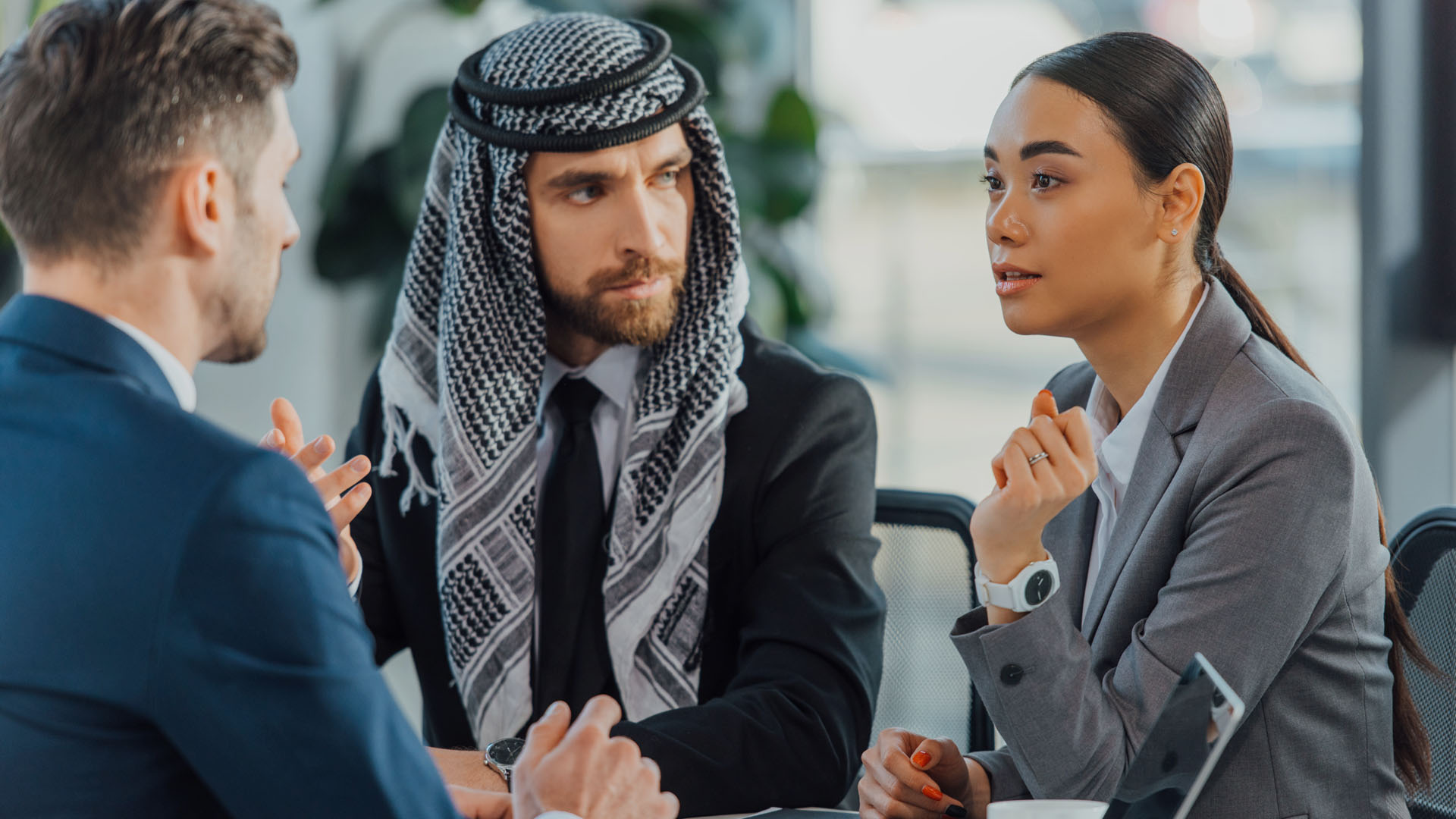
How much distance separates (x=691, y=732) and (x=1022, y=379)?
228cm

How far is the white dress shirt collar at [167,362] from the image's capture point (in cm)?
103

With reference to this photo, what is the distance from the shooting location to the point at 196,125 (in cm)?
105

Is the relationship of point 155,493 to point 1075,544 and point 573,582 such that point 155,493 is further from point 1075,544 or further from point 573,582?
point 1075,544

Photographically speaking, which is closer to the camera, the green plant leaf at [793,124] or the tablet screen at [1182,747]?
the tablet screen at [1182,747]

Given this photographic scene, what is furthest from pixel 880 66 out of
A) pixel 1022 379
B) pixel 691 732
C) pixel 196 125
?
pixel 196 125

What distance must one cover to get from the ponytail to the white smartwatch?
39 cm

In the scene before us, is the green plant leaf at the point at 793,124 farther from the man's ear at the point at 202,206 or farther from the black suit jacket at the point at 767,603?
the man's ear at the point at 202,206

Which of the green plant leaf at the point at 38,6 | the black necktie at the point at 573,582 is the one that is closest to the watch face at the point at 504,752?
the black necktie at the point at 573,582

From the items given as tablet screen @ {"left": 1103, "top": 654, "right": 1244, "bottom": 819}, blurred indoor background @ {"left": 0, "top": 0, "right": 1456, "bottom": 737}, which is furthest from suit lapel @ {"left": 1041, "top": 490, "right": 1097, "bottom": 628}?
blurred indoor background @ {"left": 0, "top": 0, "right": 1456, "bottom": 737}

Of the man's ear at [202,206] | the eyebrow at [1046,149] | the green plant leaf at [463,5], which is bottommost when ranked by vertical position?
the eyebrow at [1046,149]

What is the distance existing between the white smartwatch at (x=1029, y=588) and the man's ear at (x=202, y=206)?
2.65ft

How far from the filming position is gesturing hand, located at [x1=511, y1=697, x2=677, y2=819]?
114 cm

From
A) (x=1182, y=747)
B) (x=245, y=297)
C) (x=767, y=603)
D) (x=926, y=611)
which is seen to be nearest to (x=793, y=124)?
(x=926, y=611)

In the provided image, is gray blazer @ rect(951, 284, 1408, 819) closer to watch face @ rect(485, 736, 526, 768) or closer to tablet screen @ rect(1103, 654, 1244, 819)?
tablet screen @ rect(1103, 654, 1244, 819)
